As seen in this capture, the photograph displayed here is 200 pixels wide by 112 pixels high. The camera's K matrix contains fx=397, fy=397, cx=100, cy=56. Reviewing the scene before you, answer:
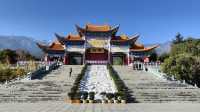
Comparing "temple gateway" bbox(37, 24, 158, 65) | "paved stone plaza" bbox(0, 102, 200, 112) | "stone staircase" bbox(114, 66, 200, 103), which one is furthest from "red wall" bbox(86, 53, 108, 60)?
"paved stone plaza" bbox(0, 102, 200, 112)

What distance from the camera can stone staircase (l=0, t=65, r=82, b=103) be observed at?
85.0 feet

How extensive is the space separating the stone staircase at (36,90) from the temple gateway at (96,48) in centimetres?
1893

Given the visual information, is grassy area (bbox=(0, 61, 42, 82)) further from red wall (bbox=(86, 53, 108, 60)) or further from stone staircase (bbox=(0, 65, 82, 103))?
stone staircase (bbox=(0, 65, 82, 103))

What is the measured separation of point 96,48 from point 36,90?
86.6 ft

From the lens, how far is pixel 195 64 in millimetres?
39469

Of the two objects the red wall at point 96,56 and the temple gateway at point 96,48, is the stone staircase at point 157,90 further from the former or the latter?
the red wall at point 96,56

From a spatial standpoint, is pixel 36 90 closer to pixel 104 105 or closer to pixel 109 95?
pixel 109 95

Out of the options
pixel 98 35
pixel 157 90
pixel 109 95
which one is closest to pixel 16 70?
pixel 98 35

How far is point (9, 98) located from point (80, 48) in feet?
94.3

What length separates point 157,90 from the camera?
28844 mm

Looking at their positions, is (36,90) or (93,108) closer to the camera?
(93,108)

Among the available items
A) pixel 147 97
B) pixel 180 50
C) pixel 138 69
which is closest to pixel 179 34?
pixel 180 50

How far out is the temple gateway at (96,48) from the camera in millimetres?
53688

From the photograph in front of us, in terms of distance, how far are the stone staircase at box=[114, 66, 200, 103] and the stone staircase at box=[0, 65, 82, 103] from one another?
5.01 meters
